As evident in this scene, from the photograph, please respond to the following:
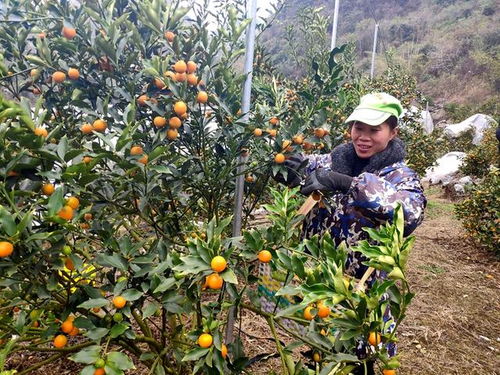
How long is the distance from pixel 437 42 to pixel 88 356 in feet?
90.3

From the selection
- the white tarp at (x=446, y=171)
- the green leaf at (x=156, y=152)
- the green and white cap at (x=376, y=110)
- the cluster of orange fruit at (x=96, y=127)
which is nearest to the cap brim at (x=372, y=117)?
the green and white cap at (x=376, y=110)

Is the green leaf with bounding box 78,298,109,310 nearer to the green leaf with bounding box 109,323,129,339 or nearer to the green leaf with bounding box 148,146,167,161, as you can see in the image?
the green leaf with bounding box 109,323,129,339

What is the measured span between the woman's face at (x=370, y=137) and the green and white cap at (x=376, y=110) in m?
0.05

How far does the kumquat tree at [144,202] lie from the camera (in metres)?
0.86

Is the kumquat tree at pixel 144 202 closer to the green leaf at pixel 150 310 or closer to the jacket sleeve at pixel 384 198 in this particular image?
the green leaf at pixel 150 310

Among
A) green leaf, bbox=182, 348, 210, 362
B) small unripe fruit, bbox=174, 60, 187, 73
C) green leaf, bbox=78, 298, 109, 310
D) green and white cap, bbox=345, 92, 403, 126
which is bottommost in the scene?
green leaf, bbox=182, 348, 210, 362

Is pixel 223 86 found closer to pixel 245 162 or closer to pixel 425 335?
pixel 245 162

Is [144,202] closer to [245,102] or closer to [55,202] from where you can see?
[55,202]

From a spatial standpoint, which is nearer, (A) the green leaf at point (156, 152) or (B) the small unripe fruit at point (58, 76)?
(A) the green leaf at point (156, 152)

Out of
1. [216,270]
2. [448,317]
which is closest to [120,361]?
[216,270]

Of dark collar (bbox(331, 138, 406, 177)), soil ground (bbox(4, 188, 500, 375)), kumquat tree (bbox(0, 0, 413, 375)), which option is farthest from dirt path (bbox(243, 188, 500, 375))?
dark collar (bbox(331, 138, 406, 177))

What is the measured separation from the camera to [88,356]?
0.89 metres

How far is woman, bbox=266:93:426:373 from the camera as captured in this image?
Answer: 139cm

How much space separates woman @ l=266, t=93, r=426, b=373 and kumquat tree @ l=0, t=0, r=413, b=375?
162 mm
